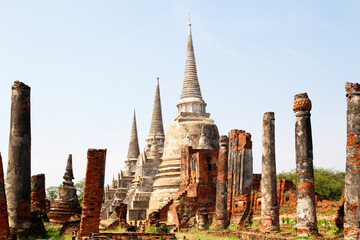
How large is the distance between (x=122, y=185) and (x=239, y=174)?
2434 cm

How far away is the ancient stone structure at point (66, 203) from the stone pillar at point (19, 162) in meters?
7.07

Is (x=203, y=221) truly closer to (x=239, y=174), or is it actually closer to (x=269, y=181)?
(x=239, y=174)

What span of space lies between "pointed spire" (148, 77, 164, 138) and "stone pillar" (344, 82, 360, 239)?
3637 cm

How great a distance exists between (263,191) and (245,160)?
17.9 feet

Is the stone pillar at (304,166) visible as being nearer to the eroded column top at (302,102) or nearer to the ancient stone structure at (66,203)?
the eroded column top at (302,102)

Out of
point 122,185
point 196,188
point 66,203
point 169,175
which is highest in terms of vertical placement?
point 169,175

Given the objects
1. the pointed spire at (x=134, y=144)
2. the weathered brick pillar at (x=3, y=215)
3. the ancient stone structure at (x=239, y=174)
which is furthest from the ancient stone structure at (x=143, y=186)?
the weathered brick pillar at (x=3, y=215)

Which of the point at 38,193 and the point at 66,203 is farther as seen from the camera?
the point at 66,203

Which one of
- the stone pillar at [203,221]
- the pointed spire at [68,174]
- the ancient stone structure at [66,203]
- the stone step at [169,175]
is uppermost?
the stone step at [169,175]

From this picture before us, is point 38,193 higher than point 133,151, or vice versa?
point 133,151

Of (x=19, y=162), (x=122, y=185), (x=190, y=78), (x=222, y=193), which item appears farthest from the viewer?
(x=122, y=185)

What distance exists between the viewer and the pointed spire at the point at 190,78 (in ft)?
121

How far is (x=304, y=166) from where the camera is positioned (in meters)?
13.7

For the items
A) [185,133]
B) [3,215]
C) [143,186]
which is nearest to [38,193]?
[3,215]
